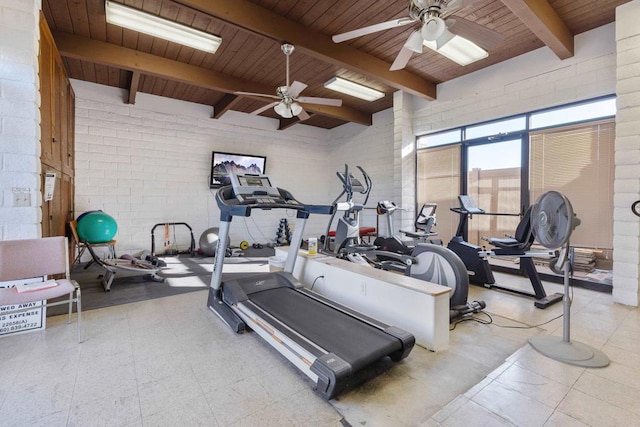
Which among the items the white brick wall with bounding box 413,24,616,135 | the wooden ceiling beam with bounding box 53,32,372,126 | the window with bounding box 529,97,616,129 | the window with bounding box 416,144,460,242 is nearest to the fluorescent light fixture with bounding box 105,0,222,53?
the wooden ceiling beam with bounding box 53,32,372,126

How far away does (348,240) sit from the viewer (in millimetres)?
5062

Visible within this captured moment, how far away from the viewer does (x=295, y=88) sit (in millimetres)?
4199

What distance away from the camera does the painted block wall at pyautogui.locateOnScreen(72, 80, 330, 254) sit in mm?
5598

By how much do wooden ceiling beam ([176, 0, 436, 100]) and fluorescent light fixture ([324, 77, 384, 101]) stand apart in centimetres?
86

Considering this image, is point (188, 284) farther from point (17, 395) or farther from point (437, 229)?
point (437, 229)

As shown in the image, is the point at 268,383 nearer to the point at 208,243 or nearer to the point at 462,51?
the point at 208,243

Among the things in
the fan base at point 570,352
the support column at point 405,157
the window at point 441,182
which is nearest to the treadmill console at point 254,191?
the fan base at point 570,352

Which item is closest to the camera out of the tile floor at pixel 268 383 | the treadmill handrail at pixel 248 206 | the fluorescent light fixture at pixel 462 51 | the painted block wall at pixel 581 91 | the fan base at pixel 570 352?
the tile floor at pixel 268 383

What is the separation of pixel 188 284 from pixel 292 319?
2.37 m

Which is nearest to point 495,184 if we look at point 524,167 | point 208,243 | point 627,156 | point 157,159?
point 524,167

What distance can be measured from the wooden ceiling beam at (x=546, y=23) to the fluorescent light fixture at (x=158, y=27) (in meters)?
3.60

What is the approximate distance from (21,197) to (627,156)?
20.4 ft

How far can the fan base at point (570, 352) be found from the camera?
2.12 meters

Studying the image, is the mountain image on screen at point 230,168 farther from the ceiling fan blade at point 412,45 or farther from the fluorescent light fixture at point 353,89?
the ceiling fan blade at point 412,45
